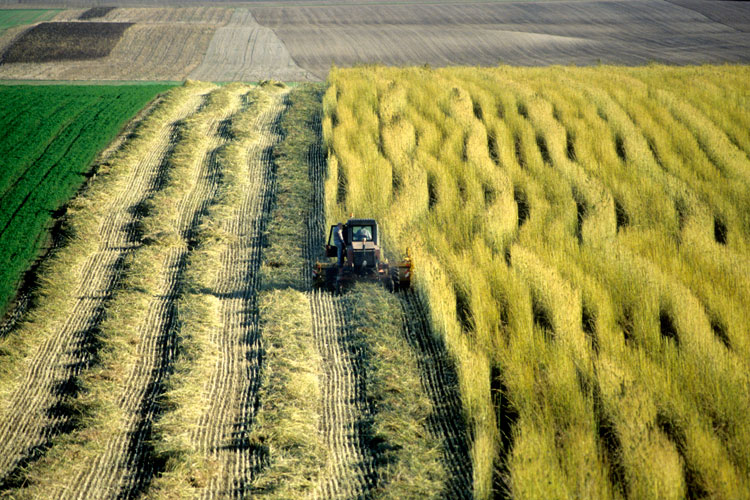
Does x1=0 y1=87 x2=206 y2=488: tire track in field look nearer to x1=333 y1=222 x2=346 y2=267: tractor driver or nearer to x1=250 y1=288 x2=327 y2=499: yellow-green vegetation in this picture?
x1=250 y1=288 x2=327 y2=499: yellow-green vegetation

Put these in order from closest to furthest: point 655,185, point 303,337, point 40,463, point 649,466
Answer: point 649,466
point 40,463
point 303,337
point 655,185

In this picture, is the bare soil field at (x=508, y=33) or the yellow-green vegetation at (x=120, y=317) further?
the bare soil field at (x=508, y=33)

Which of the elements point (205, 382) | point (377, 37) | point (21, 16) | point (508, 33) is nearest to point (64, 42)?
point (21, 16)

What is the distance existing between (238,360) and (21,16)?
1383 inches

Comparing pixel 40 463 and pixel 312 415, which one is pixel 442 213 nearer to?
pixel 312 415

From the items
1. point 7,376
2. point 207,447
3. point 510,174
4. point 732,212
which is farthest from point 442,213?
point 7,376

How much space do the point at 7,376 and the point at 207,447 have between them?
11.6ft

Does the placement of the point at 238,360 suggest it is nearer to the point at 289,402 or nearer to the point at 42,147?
the point at 289,402

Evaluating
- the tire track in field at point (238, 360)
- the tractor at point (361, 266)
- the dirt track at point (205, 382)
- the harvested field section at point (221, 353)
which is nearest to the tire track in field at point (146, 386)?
the dirt track at point (205, 382)

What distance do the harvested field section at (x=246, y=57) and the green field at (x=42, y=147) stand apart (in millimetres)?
4573

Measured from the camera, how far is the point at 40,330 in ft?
33.6

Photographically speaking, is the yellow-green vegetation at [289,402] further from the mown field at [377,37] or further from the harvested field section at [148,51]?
the harvested field section at [148,51]

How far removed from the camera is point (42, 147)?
18.0 metres

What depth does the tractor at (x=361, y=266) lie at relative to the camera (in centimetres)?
1086
